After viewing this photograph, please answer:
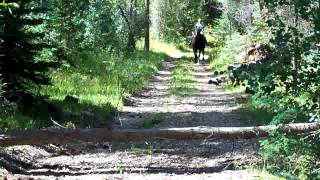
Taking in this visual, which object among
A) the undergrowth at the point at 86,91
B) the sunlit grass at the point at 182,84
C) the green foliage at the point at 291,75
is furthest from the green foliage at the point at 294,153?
the sunlit grass at the point at 182,84

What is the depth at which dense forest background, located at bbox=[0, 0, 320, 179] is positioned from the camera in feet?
17.3

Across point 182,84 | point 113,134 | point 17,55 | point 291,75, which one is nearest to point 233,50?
point 182,84

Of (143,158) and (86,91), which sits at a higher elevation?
(86,91)

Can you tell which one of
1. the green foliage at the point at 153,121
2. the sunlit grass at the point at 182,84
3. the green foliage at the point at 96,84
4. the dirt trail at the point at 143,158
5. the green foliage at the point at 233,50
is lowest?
the dirt trail at the point at 143,158

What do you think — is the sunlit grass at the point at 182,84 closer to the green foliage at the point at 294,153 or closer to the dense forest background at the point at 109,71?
the dense forest background at the point at 109,71

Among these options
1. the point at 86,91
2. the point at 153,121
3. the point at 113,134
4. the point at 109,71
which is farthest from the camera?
the point at 109,71

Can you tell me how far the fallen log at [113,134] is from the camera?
21.6 ft

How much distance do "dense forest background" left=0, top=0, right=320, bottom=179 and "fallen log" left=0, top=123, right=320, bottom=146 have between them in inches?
15.8

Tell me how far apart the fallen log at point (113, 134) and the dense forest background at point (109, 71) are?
1.32ft

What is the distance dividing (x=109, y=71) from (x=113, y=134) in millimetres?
11826

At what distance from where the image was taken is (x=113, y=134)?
6.70 m

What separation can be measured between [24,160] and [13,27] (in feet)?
8.07

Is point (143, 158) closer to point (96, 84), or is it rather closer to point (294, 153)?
point (294, 153)

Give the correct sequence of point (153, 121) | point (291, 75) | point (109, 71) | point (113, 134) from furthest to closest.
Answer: point (109, 71), point (153, 121), point (113, 134), point (291, 75)
